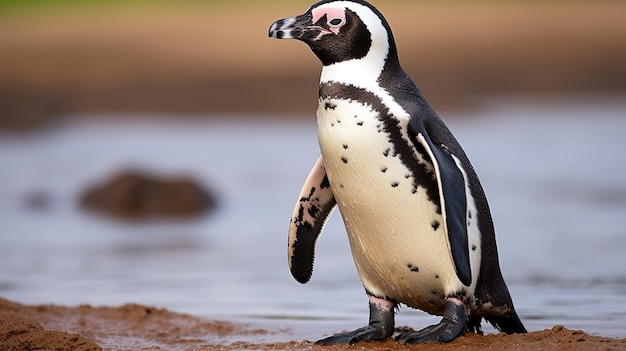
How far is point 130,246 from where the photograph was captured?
971 cm

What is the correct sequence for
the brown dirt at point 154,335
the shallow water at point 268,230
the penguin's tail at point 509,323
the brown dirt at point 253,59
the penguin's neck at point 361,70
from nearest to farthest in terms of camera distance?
1. the brown dirt at point 154,335
2. the penguin's neck at point 361,70
3. the penguin's tail at point 509,323
4. the shallow water at point 268,230
5. the brown dirt at point 253,59

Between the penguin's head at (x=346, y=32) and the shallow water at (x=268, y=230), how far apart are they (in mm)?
1316

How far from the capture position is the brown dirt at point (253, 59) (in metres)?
Answer: 23.2

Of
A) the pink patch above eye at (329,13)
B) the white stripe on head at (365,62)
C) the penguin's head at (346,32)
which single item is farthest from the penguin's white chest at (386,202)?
the pink patch above eye at (329,13)

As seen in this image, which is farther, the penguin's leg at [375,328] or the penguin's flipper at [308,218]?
the penguin's flipper at [308,218]

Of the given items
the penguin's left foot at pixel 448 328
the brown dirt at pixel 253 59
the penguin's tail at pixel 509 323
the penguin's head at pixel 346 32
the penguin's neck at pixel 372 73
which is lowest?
the penguin's left foot at pixel 448 328

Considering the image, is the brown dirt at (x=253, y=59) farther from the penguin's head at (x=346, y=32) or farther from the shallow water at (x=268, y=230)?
the penguin's head at (x=346, y=32)

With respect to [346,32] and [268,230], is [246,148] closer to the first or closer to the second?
[268,230]

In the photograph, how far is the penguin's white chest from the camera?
5.23 m

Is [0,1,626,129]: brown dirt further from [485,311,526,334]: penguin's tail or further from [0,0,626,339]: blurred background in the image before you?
[485,311,526,334]: penguin's tail

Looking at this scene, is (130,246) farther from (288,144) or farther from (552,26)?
(552,26)

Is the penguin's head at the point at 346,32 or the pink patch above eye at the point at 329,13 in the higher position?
the pink patch above eye at the point at 329,13

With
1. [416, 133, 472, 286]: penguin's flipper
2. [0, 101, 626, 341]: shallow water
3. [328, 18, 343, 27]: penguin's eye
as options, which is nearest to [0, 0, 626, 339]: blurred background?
[0, 101, 626, 341]: shallow water

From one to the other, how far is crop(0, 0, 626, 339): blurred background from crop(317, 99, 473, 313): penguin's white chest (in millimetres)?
854
